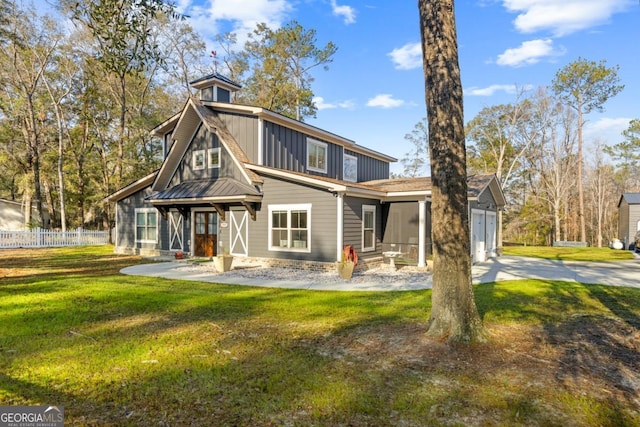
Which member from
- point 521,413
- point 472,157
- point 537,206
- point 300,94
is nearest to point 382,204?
point 521,413

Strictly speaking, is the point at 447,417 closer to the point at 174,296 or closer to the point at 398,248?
the point at 174,296

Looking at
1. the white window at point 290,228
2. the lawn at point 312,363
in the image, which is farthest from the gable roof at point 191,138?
the lawn at point 312,363

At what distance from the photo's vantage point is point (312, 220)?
12.7 metres

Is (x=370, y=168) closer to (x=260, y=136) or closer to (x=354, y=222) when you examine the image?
(x=260, y=136)

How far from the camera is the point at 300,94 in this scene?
2936cm

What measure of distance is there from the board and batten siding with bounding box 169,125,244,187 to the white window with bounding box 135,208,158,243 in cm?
209

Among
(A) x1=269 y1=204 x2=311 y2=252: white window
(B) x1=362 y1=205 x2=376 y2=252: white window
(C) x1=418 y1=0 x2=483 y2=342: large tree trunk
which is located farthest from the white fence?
(C) x1=418 y1=0 x2=483 y2=342: large tree trunk

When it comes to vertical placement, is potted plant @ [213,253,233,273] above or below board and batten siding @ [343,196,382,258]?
below

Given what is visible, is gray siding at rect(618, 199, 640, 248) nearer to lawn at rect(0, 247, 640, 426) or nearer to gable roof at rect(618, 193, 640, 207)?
gable roof at rect(618, 193, 640, 207)

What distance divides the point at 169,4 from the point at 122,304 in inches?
226

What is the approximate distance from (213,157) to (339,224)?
21.7ft

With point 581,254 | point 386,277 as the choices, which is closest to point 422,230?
point 386,277

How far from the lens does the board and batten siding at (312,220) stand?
12.4 meters

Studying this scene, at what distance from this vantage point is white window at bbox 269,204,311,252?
1286cm
